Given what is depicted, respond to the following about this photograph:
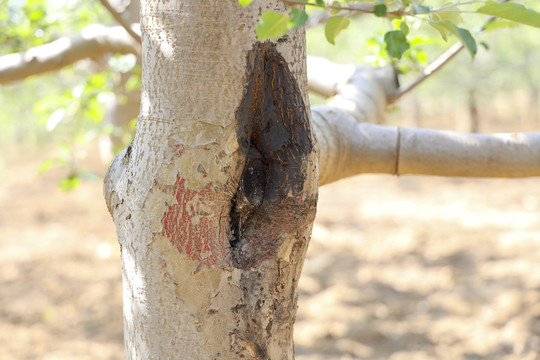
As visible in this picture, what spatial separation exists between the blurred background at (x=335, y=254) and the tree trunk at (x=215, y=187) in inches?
41.2

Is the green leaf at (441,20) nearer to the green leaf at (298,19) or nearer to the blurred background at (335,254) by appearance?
the green leaf at (298,19)

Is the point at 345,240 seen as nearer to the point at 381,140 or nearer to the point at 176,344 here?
the point at 381,140

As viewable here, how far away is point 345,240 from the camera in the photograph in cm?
605

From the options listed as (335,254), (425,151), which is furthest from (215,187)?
(335,254)

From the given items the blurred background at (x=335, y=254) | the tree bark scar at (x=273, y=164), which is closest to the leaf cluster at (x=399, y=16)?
the tree bark scar at (x=273, y=164)

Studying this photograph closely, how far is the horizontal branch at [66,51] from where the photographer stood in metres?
2.66

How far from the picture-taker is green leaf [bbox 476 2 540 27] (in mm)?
774

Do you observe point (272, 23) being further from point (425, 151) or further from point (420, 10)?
point (425, 151)

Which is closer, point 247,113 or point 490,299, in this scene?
point 247,113

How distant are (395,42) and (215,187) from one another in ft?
1.41

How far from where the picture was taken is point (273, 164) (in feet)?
3.55

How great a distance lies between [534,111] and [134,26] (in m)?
19.6

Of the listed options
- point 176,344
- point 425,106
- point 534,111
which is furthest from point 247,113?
point 425,106

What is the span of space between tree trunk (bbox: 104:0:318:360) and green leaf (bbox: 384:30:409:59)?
236mm
